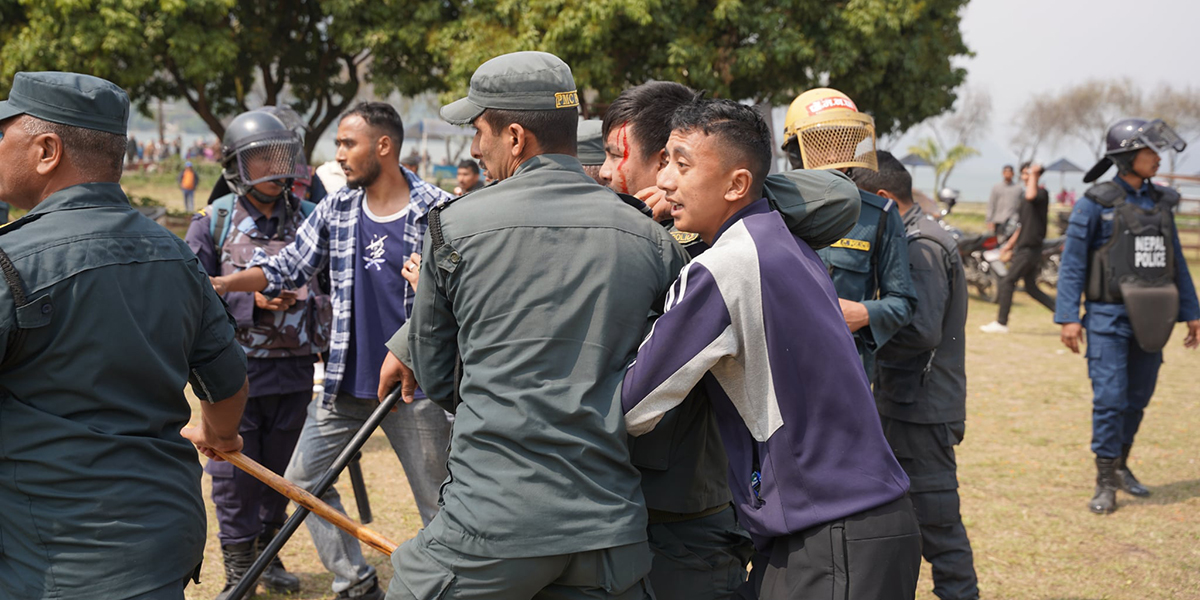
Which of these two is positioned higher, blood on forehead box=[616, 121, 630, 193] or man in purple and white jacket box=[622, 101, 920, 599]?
blood on forehead box=[616, 121, 630, 193]

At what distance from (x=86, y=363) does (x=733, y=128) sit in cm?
161

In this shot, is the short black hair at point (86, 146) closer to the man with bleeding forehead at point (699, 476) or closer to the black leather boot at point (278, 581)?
the man with bleeding forehead at point (699, 476)

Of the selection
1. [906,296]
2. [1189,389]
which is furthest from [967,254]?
[906,296]

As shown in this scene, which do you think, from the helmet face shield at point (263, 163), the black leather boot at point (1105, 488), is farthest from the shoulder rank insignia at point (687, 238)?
the black leather boot at point (1105, 488)

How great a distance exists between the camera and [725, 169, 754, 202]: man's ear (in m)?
2.44

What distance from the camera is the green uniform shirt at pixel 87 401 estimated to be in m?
2.17

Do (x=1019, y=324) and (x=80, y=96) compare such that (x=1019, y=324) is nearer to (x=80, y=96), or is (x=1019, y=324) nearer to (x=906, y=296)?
(x=906, y=296)

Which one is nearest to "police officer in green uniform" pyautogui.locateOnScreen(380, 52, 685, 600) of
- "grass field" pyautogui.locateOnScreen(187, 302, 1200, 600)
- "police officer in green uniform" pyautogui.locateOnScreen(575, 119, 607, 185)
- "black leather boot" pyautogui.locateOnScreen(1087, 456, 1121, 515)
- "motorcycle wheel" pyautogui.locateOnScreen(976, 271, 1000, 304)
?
"police officer in green uniform" pyautogui.locateOnScreen(575, 119, 607, 185)

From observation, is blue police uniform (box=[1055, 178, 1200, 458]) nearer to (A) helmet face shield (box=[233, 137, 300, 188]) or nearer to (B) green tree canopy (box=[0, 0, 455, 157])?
(A) helmet face shield (box=[233, 137, 300, 188])

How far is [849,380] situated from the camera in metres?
2.25

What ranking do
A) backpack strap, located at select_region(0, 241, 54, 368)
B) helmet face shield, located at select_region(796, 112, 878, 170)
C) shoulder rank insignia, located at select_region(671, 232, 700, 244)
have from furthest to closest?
helmet face shield, located at select_region(796, 112, 878, 170), shoulder rank insignia, located at select_region(671, 232, 700, 244), backpack strap, located at select_region(0, 241, 54, 368)

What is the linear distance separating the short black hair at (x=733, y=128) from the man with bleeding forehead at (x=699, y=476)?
4.6 inches

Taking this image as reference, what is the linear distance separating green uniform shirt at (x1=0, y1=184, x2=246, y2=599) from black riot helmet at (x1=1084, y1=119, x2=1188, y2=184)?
18.0 feet

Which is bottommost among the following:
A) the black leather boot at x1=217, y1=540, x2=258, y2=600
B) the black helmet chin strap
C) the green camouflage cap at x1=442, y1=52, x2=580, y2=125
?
the black leather boot at x1=217, y1=540, x2=258, y2=600
